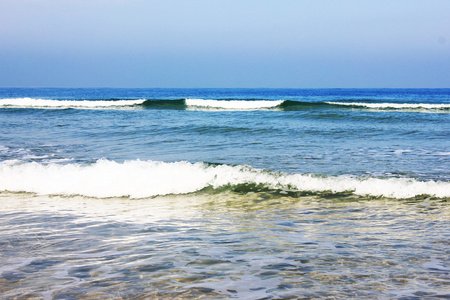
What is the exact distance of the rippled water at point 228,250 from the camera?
303 cm

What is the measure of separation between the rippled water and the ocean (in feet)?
0.06

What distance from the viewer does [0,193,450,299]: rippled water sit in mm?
3031

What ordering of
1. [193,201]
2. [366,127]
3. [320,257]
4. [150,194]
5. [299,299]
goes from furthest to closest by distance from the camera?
[366,127] < [150,194] < [193,201] < [320,257] < [299,299]

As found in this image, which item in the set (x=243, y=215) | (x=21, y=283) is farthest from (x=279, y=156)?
(x=21, y=283)

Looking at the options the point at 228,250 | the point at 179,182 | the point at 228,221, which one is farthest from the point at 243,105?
the point at 228,250

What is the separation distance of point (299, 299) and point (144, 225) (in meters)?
2.58

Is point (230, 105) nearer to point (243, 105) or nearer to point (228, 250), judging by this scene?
point (243, 105)

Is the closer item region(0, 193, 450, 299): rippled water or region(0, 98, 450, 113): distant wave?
region(0, 193, 450, 299): rippled water

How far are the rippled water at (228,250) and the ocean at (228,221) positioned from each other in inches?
0.7

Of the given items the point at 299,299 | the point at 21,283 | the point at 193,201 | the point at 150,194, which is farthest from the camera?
the point at 150,194

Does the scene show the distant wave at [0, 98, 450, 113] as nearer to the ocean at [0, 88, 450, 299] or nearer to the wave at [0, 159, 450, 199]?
the ocean at [0, 88, 450, 299]

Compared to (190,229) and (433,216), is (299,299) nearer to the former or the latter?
(190,229)

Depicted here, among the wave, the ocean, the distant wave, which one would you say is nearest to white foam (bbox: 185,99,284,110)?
the distant wave

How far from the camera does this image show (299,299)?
2.82 m
